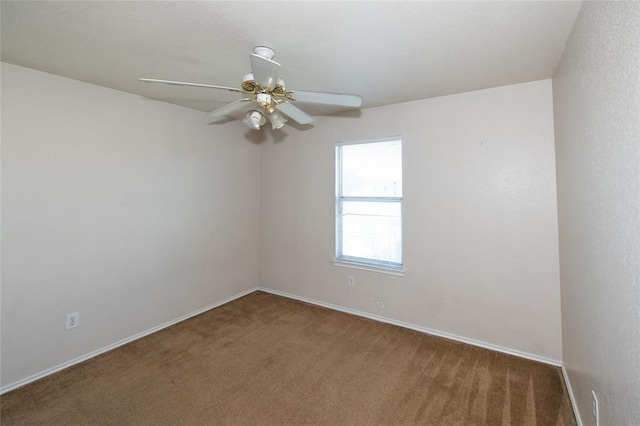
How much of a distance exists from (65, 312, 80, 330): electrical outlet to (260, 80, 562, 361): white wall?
243 centimetres

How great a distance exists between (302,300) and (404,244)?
1.59 metres

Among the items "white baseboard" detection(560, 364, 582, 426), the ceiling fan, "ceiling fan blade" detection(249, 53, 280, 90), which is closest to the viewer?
"ceiling fan blade" detection(249, 53, 280, 90)

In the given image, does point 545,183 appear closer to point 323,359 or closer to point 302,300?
point 323,359

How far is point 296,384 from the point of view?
2.10 metres

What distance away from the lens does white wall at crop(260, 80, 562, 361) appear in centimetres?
236

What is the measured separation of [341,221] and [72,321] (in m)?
2.76

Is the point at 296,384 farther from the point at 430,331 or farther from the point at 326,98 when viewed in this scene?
the point at 326,98

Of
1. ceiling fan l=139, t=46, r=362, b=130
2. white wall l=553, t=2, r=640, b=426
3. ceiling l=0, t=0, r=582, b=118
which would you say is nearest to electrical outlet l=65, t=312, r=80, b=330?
ceiling l=0, t=0, r=582, b=118

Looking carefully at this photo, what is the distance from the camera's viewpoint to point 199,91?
8.77 feet

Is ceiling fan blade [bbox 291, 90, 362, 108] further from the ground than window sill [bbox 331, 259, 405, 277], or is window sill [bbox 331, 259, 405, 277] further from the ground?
ceiling fan blade [bbox 291, 90, 362, 108]

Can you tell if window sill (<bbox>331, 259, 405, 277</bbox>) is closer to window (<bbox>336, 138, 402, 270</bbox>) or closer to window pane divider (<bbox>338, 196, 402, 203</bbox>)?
window (<bbox>336, 138, 402, 270</bbox>)

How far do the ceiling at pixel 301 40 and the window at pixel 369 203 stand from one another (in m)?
0.91

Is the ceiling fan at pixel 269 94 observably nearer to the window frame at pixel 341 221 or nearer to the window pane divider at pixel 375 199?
the window frame at pixel 341 221

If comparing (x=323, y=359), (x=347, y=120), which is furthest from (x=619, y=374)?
(x=347, y=120)
